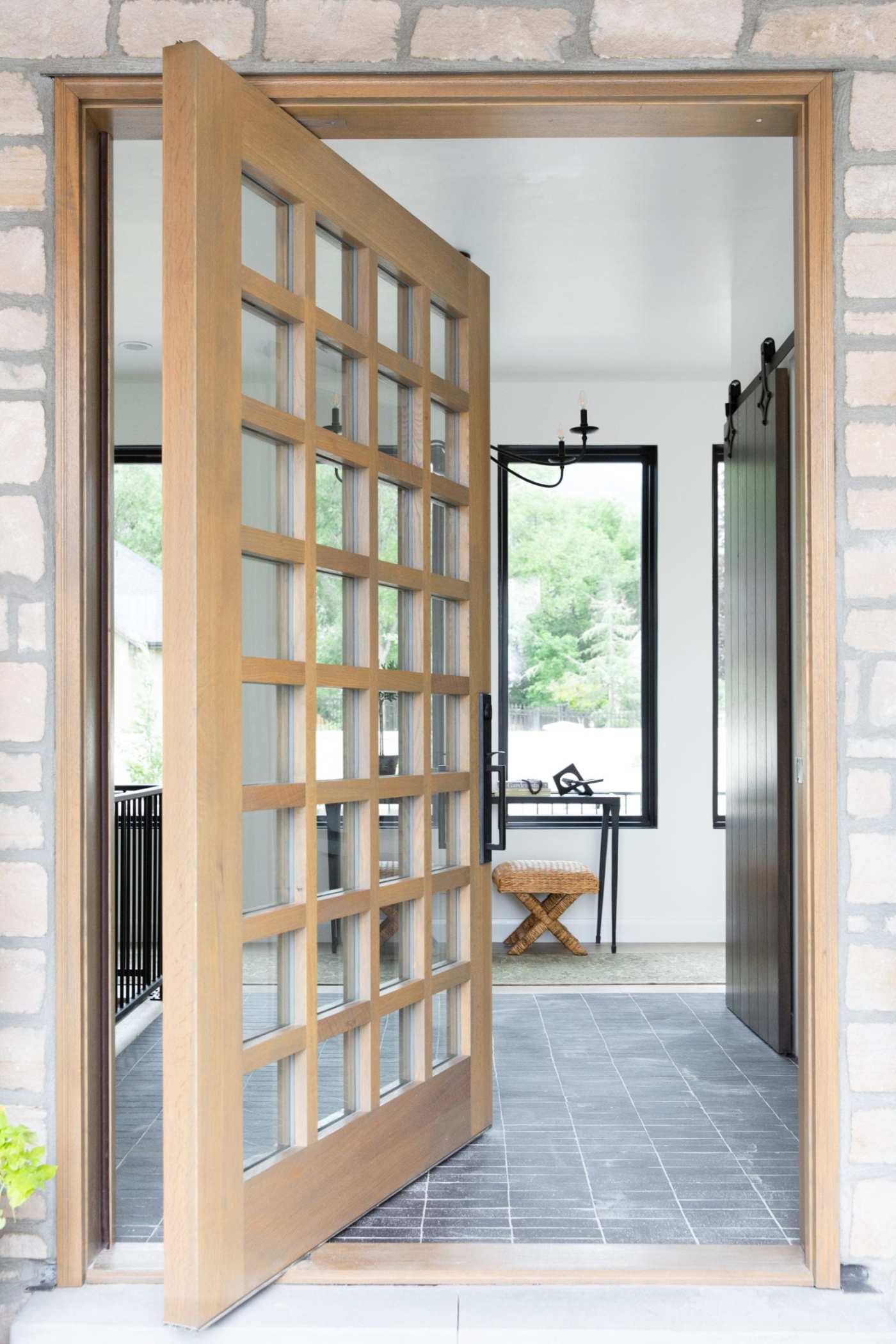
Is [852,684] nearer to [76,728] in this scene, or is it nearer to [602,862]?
[76,728]

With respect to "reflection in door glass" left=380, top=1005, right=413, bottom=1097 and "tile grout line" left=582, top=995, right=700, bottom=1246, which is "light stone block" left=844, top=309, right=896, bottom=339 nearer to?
"reflection in door glass" left=380, top=1005, right=413, bottom=1097

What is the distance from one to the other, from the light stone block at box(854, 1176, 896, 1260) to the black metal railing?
2714mm

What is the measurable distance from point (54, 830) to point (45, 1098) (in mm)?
498

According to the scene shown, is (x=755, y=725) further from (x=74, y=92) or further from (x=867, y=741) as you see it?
(x=74, y=92)

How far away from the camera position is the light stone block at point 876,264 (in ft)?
7.52

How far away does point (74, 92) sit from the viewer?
2299 mm

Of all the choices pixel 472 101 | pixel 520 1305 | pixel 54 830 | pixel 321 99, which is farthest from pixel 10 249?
pixel 520 1305

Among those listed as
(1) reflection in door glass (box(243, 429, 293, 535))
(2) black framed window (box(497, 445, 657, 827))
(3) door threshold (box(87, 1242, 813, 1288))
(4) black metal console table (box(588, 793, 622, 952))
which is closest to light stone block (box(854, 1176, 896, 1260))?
(3) door threshold (box(87, 1242, 813, 1288))

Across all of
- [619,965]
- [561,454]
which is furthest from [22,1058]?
[619,965]

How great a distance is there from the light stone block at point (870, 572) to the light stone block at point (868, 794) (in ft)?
1.10

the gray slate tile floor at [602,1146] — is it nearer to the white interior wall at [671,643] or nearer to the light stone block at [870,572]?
the light stone block at [870,572]

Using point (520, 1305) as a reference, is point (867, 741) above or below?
above

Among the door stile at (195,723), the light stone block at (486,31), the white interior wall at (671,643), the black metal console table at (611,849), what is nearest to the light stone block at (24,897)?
the door stile at (195,723)

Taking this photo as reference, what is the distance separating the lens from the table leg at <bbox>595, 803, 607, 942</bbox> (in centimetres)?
625
